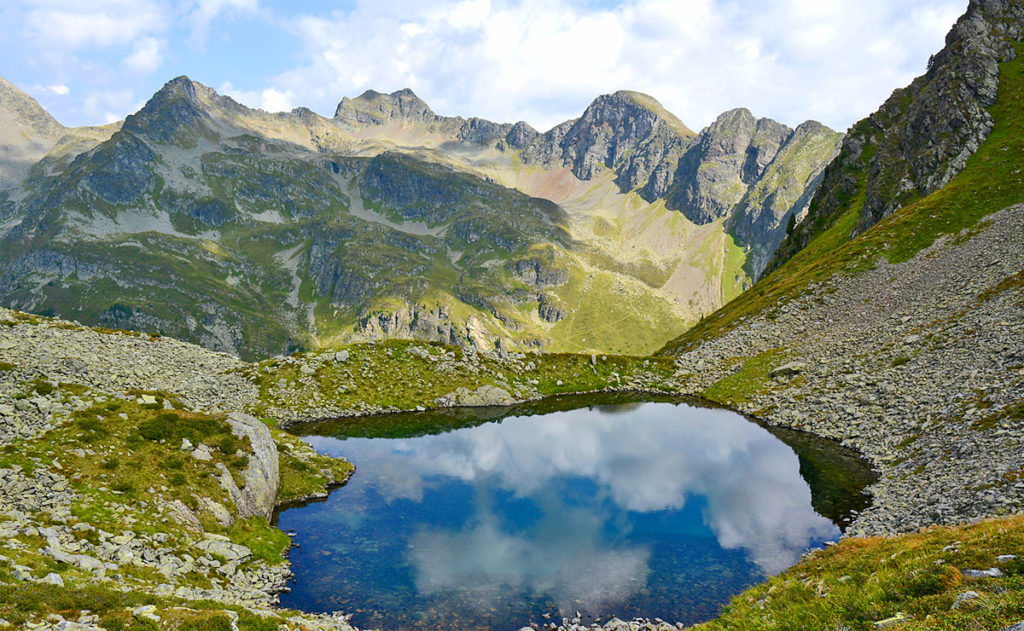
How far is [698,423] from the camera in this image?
62.8 meters

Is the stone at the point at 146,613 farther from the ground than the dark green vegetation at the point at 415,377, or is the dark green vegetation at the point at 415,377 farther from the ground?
the dark green vegetation at the point at 415,377

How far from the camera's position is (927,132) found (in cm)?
12069

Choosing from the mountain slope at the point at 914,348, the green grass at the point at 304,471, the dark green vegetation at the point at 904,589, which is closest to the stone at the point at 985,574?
the dark green vegetation at the point at 904,589

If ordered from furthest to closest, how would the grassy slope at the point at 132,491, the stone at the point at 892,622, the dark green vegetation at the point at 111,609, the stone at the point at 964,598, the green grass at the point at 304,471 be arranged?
the green grass at the point at 304,471
the grassy slope at the point at 132,491
the dark green vegetation at the point at 111,609
the stone at the point at 892,622
the stone at the point at 964,598

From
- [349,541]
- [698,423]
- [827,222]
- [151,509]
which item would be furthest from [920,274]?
[151,509]

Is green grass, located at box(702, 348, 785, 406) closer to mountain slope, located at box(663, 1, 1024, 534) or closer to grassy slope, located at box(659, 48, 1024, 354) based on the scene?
mountain slope, located at box(663, 1, 1024, 534)

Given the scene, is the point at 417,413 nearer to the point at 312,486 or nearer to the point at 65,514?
the point at 312,486

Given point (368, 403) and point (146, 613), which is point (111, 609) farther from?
point (368, 403)

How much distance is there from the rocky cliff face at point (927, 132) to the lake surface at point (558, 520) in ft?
300

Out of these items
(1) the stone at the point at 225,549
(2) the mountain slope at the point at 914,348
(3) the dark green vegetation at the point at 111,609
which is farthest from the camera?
(2) the mountain slope at the point at 914,348

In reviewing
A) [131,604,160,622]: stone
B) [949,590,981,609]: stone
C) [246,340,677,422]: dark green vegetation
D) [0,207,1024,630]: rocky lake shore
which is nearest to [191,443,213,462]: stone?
[0,207,1024,630]: rocky lake shore

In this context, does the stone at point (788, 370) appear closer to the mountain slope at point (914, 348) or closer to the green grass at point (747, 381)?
the mountain slope at point (914, 348)

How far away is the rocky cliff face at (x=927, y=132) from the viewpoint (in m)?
112

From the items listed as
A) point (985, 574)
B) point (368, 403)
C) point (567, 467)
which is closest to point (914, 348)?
point (567, 467)
